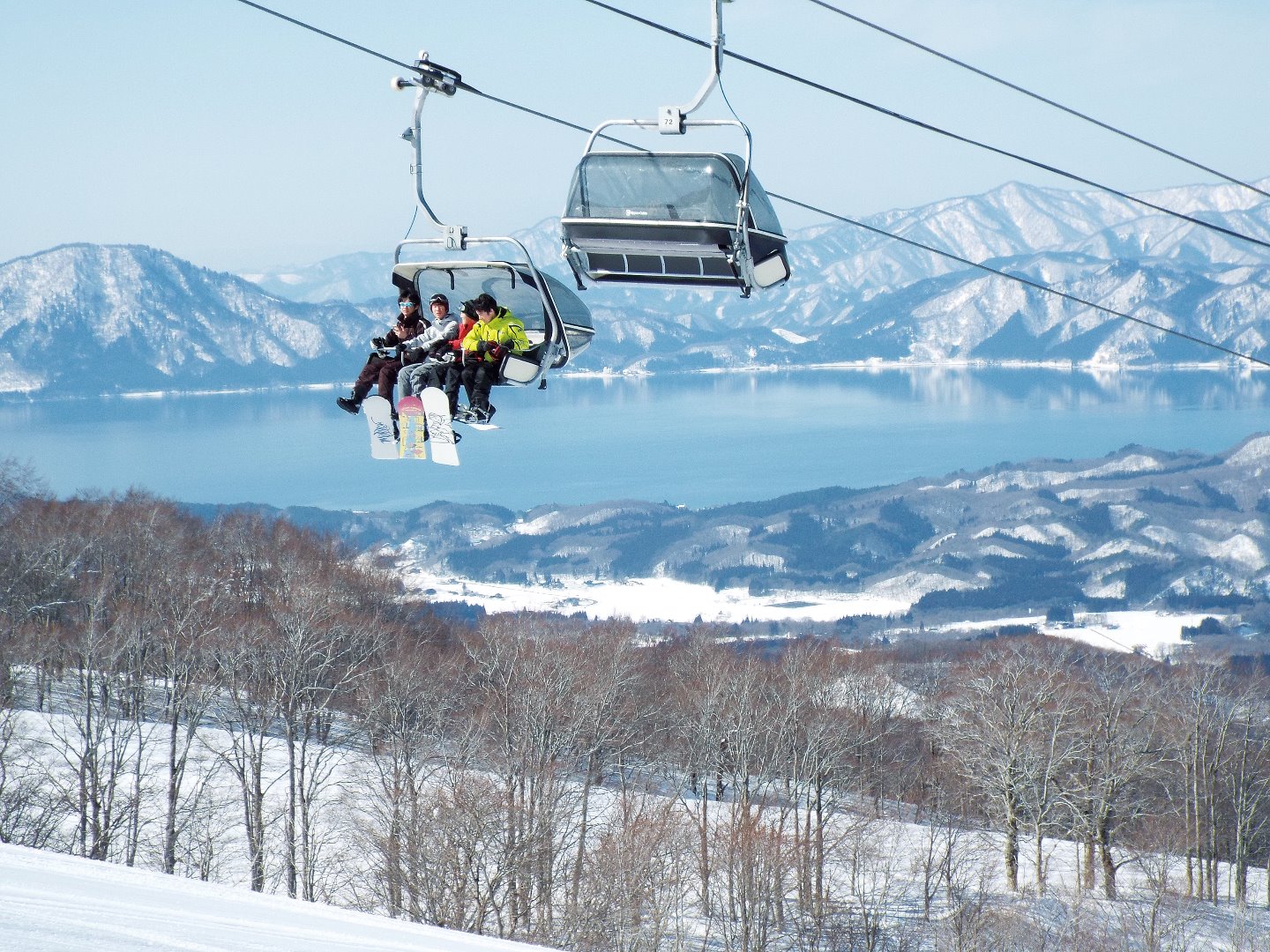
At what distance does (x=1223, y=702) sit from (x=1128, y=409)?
175m

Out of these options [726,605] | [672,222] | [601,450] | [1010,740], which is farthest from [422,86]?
[601,450]

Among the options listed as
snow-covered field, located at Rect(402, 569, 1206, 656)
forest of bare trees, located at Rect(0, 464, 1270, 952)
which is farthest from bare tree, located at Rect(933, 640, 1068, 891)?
snow-covered field, located at Rect(402, 569, 1206, 656)

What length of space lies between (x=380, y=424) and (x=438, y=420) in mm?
509

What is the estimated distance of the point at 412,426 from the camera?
8.62 meters

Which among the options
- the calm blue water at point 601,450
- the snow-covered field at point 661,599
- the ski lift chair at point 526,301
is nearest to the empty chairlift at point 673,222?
the ski lift chair at point 526,301

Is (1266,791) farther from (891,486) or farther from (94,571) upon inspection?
(891,486)

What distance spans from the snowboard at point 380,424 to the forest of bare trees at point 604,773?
12299mm

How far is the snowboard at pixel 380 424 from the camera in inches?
344

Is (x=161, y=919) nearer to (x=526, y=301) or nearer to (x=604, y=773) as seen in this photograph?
(x=526, y=301)

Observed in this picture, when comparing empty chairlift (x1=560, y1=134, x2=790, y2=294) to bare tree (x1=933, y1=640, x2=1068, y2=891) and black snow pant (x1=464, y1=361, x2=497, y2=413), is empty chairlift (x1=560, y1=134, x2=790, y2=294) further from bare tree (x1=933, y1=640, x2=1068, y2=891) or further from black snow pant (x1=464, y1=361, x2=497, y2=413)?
bare tree (x1=933, y1=640, x2=1068, y2=891)

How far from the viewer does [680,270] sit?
24.2 ft

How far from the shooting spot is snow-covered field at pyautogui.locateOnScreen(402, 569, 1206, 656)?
83812 millimetres

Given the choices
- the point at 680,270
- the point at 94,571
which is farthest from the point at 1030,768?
the point at 94,571

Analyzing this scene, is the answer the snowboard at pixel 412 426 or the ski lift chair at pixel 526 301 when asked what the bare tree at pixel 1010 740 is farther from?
the snowboard at pixel 412 426
